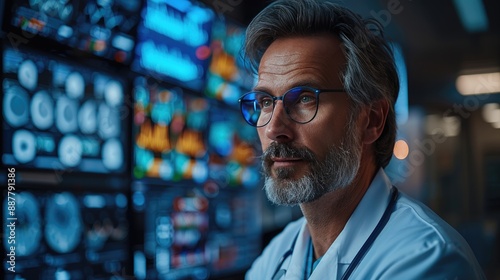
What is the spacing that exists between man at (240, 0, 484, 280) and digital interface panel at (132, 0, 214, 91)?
106 cm

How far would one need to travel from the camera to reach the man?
48.4 inches

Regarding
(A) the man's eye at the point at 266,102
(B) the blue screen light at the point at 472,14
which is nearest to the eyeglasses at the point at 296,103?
(A) the man's eye at the point at 266,102

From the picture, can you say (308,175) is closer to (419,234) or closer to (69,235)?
(419,234)

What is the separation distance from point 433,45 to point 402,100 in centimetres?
45

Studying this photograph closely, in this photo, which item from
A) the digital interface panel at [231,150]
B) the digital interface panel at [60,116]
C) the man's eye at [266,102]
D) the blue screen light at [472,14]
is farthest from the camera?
the blue screen light at [472,14]

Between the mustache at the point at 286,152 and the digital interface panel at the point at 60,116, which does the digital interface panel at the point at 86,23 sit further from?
the mustache at the point at 286,152

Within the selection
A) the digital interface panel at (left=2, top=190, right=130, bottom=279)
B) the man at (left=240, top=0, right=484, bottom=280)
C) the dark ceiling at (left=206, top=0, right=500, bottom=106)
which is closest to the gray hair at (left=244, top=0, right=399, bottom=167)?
the man at (left=240, top=0, right=484, bottom=280)

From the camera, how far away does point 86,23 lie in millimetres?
2076

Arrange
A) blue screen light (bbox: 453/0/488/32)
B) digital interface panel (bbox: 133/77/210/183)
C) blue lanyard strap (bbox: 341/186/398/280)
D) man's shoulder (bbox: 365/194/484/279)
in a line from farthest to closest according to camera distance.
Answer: blue screen light (bbox: 453/0/488/32)
digital interface panel (bbox: 133/77/210/183)
blue lanyard strap (bbox: 341/186/398/280)
man's shoulder (bbox: 365/194/484/279)

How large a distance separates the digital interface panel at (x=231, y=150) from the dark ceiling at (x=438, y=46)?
1115 millimetres

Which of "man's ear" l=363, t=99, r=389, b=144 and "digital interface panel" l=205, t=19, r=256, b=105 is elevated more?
"digital interface panel" l=205, t=19, r=256, b=105

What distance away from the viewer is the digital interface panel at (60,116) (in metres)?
1.81

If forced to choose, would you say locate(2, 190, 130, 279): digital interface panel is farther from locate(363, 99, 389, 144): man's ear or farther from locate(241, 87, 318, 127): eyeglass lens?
locate(363, 99, 389, 144): man's ear

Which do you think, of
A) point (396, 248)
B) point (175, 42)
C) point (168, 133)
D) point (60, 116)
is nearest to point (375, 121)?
point (396, 248)
